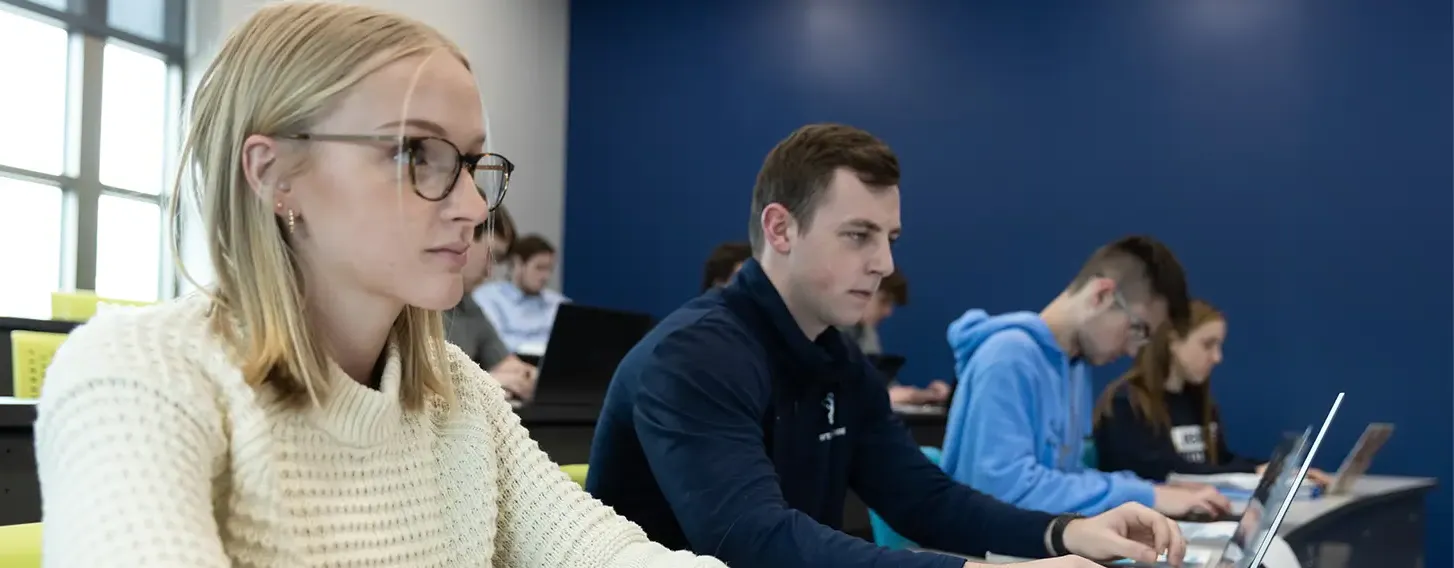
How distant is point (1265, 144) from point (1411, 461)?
4.83 ft

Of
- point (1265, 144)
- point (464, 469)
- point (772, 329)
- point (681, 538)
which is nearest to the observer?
point (464, 469)

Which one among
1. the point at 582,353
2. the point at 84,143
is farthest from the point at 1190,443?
the point at 84,143

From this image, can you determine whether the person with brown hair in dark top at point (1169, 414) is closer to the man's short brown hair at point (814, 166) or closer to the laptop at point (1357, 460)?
the laptop at point (1357, 460)

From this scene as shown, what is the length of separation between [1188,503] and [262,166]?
198cm

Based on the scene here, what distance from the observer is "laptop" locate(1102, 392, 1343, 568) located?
131 centimetres

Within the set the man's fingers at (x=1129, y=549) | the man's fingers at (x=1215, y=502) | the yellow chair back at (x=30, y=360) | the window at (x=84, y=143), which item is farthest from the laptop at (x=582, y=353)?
the window at (x=84, y=143)

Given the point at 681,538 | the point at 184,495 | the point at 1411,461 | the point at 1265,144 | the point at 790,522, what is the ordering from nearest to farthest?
the point at 184,495, the point at 790,522, the point at 681,538, the point at 1411,461, the point at 1265,144

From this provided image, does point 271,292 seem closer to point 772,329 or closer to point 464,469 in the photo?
point 464,469

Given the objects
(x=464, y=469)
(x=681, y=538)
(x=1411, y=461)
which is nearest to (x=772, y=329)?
(x=681, y=538)

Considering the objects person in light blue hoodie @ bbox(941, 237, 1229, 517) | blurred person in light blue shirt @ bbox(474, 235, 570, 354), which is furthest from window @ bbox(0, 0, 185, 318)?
person in light blue hoodie @ bbox(941, 237, 1229, 517)

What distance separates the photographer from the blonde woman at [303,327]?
0.79m

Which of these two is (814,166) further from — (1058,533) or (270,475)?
(270,475)

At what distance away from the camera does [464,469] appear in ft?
3.48

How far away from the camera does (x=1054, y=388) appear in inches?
99.4
